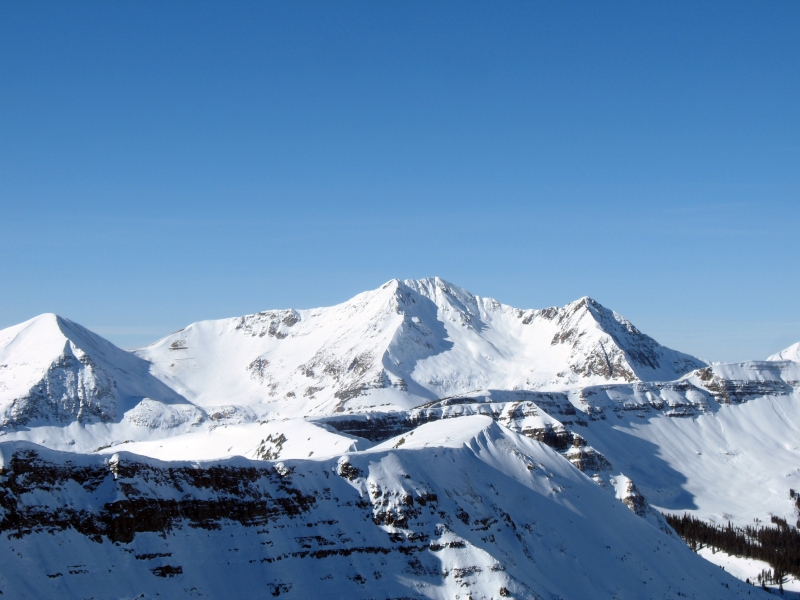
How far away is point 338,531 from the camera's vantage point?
3410 inches

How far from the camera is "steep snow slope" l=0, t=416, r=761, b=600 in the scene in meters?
70.9

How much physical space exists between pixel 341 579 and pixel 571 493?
4209cm

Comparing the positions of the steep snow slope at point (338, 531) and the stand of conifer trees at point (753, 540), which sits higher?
the steep snow slope at point (338, 531)

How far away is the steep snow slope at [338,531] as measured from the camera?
7094cm

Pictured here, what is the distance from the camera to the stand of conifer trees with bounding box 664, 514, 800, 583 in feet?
473

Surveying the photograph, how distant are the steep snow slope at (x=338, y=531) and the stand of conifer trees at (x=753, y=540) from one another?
36833 mm

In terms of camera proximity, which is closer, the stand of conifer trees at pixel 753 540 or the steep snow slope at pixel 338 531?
the steep snow slope at pixel 338 531

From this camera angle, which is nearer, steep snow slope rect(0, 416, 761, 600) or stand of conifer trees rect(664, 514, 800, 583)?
steep snow slope rect(0, 416, 761, 600)

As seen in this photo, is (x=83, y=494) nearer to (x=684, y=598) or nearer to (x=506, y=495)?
(x=506, y=495)

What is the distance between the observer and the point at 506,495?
104 metres

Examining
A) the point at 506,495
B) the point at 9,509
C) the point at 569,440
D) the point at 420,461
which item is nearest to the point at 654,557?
the point at 506,495

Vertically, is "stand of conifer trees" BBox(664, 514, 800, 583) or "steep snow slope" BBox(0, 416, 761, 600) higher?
"steep snow slope" BBox(0, 416, 761, 600)

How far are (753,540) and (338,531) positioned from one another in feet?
357

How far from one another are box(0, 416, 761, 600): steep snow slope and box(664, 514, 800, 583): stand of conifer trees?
36.8 metres
